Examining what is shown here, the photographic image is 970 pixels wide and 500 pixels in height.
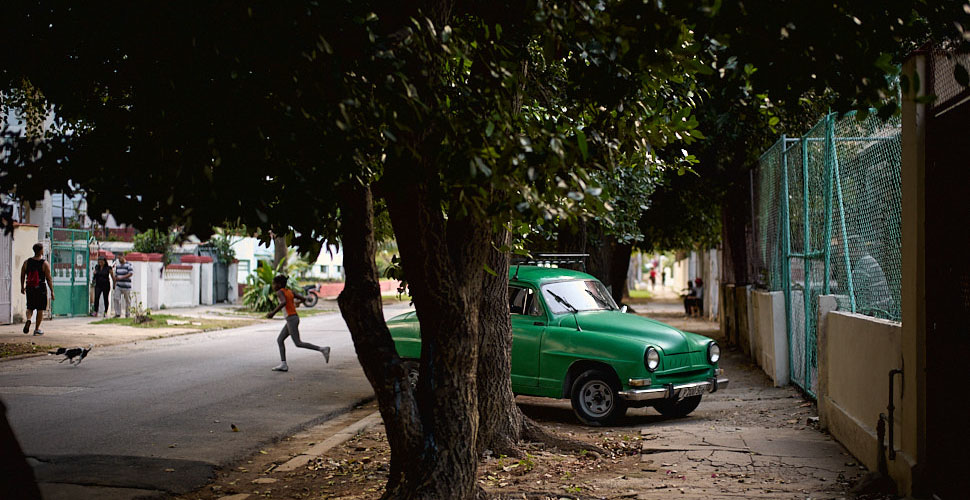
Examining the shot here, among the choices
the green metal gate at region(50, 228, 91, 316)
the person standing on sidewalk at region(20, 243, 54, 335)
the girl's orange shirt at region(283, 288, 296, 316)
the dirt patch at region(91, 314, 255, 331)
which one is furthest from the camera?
the green metal gate at region(50, 228, 91, 316)

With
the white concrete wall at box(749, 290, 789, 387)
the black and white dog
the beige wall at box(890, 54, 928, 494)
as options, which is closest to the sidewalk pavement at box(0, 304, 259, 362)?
the black and white dog

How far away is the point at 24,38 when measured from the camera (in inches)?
218

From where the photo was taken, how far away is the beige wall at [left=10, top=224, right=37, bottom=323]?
2045cm

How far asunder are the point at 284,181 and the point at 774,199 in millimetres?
10340

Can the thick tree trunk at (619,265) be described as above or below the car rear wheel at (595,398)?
above

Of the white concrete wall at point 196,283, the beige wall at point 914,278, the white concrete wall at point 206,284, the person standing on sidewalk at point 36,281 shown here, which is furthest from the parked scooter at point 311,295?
the beige wall at point 914,278

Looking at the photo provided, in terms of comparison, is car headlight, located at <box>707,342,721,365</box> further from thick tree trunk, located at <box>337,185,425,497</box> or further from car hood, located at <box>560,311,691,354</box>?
thick tree trunk, located at <box>337,185,425,497</box>

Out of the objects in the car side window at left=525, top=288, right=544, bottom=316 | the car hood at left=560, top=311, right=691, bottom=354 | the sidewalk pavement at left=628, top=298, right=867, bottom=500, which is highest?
the car side window at left=525, top=288, right=544, bottom=316

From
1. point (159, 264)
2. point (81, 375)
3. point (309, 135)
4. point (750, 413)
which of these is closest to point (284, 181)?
point (309, 135)

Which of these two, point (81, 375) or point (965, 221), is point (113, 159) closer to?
point (965, 221)

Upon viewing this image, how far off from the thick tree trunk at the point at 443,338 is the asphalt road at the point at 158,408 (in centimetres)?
225

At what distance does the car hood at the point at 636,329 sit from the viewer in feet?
32.4

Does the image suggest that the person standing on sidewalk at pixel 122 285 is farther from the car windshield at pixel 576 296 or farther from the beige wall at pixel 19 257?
the car windshield at pixel 576 296

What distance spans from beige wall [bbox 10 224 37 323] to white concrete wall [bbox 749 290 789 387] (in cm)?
1593
